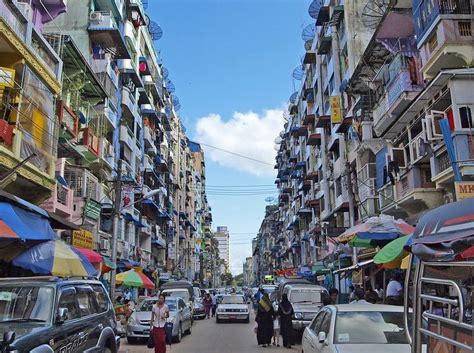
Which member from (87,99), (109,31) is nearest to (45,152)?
(87,99)

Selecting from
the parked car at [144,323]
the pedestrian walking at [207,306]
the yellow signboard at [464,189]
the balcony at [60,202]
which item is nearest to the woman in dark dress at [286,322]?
the parked car at [144,323]

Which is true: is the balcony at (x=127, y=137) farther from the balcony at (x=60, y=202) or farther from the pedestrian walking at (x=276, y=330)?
the pedestrian walking at (x=276, y=330)

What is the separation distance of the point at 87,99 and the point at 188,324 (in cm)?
1562

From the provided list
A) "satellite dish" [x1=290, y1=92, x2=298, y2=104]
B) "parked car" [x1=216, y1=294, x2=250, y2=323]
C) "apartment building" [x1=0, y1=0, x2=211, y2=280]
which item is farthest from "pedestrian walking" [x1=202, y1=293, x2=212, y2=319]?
"satellite dish" [x1=290, y1=92, x2=298, y2=104]

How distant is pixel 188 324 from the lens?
2236 centimetres

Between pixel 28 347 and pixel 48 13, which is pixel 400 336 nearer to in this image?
pixel 28 347

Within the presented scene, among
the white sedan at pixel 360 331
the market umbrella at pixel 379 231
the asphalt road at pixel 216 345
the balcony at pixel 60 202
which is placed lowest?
the asphalt road at pixel 216 345

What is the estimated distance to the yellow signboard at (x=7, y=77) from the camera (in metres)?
15.3

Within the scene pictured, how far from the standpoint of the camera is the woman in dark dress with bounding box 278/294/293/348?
16.4 m

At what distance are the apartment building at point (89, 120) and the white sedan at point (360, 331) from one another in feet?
32.8

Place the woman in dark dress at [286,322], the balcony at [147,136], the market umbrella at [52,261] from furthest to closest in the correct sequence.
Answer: the balcony at [147,136] → the woman in dark dress at [286,322] → the market umbrella at [52,261]

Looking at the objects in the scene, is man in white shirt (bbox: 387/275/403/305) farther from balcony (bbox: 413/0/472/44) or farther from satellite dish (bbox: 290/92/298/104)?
satellite dish (bbox: 290/92/298/104)

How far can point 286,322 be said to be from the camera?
53.8 feet

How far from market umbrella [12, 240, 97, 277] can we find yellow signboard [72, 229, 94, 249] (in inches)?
509
